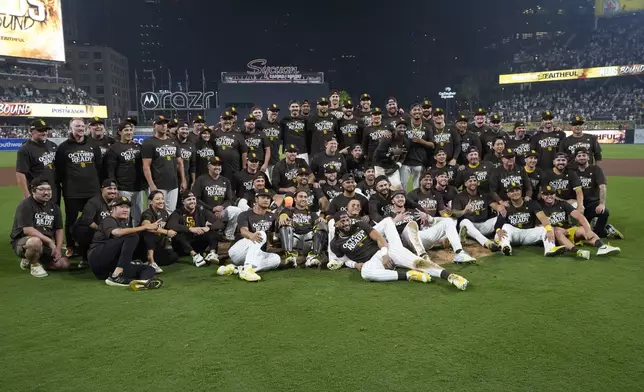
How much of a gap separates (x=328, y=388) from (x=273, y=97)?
4882cm

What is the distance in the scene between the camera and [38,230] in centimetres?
630

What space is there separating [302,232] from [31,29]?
36447 mm

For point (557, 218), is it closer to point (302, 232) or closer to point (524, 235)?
point (524, 235)

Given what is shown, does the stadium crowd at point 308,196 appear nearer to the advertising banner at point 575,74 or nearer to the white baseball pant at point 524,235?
the white baseball pant at point 524,235

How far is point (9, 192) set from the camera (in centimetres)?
1452

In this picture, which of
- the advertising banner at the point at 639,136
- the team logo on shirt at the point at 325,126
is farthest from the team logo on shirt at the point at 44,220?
the advertising banner at the point at 639,136

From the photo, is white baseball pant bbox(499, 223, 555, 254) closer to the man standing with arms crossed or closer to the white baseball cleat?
the white baseball cleat

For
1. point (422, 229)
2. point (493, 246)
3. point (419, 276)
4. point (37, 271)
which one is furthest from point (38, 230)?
point (493, 246)

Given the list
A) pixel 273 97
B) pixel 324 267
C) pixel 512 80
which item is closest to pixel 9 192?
pixel 324 267

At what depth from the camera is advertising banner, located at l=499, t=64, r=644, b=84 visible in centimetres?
4250

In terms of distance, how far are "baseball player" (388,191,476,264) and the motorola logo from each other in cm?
4426

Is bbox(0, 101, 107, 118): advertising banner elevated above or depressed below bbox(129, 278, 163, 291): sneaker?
above

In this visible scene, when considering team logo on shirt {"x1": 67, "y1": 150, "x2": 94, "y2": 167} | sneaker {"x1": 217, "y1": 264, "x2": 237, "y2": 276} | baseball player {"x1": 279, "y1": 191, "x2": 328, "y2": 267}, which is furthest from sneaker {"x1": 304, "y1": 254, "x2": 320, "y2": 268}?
team logo on shirt {"x1": 67, "y1": 150, "x2": 94, "y2": 167}

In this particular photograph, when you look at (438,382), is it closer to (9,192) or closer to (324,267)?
(324,267)
